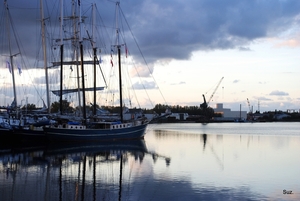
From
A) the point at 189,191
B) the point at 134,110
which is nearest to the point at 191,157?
the point at 189,191

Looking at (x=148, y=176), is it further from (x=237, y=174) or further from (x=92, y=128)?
(x=92, y=128)

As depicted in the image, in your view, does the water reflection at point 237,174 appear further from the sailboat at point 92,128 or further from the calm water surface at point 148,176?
the sailboat at point 92,128

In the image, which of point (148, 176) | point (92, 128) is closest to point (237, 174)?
point (148, 176)

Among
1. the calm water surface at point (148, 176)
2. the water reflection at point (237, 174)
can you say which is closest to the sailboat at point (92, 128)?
the calm water surface at point (148, 176)

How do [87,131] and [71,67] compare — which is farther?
[71,67]

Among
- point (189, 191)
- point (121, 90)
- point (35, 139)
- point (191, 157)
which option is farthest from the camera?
point (121, 90)

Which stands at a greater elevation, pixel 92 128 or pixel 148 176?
pixel 92 128

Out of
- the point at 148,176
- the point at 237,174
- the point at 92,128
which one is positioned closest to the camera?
the point at 148,176

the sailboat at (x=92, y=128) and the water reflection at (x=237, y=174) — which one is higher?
the sailboat at (x=92, y=128)

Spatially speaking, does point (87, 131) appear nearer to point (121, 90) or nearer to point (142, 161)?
point (121, 90)

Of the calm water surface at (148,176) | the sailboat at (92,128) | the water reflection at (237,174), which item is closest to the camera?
the calm water surface at (148,176)

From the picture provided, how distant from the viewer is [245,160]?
147 ft

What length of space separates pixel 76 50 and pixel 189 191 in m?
56.5

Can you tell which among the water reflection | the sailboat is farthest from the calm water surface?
the sailboat
